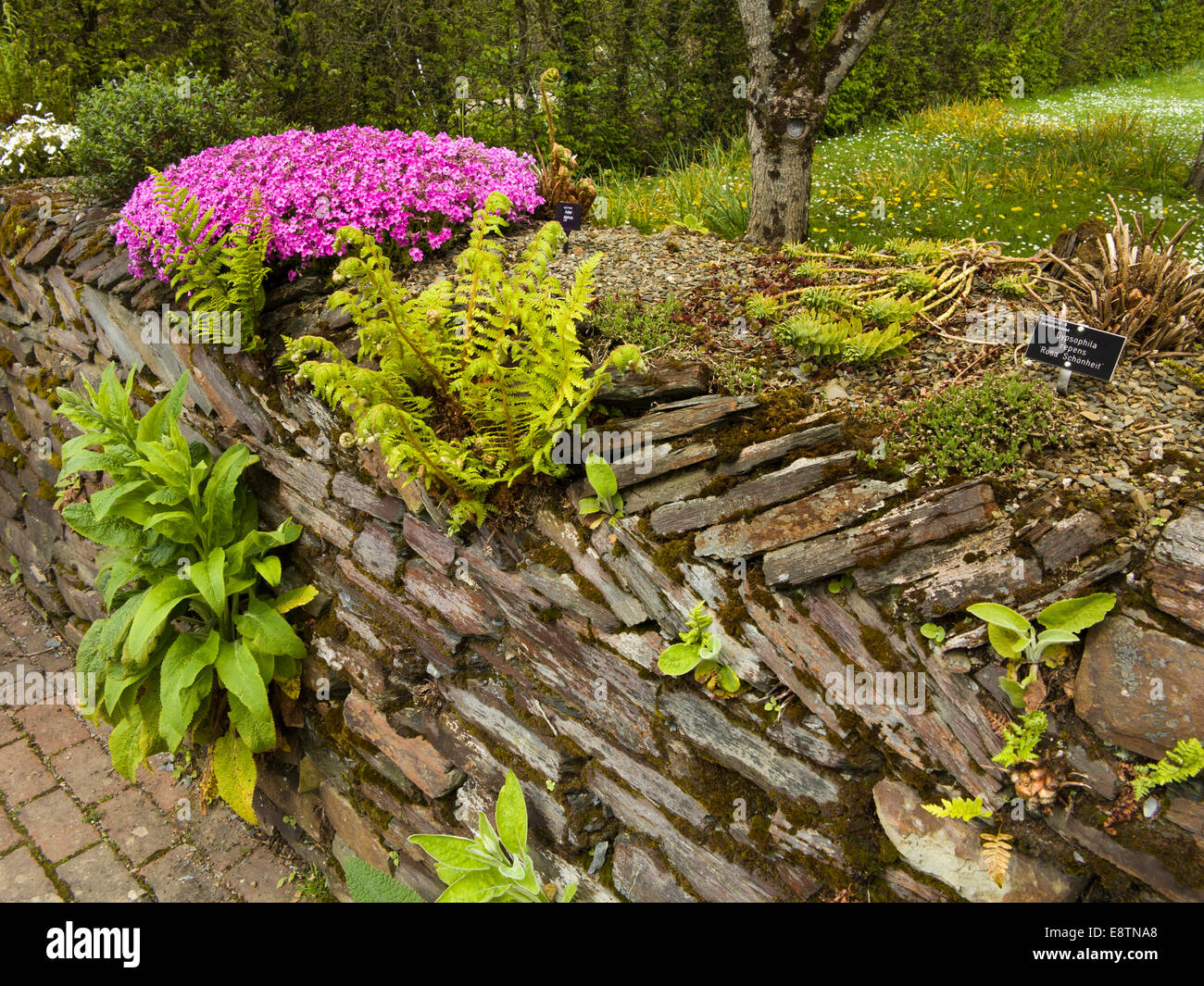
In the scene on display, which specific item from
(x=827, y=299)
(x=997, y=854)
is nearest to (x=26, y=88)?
(x=827, y=299)

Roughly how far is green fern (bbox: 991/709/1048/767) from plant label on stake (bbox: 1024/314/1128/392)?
124 centimetres

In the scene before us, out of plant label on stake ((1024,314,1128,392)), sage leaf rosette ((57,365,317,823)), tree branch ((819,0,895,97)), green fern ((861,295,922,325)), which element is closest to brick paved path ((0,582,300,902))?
sage leaf rosette ((57,365,317,823))

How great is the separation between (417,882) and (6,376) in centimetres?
518

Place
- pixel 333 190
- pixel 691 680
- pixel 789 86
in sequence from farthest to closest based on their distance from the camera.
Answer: pixel 789 86 → pixel 333 190 → pixel 691 680

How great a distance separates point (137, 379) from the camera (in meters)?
4.79

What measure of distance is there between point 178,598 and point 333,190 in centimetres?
225

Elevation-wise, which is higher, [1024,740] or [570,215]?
[570,215]

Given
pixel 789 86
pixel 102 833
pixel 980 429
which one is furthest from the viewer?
pixel 102 833

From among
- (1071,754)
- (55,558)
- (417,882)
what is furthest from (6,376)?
(1071,754)

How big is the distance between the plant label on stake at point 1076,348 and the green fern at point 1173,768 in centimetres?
127

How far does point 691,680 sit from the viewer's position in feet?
9.04

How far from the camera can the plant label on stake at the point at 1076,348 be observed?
2.63 metres

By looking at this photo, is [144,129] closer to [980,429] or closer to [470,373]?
[470,373]

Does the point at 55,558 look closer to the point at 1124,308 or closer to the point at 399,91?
the point at 399,91
